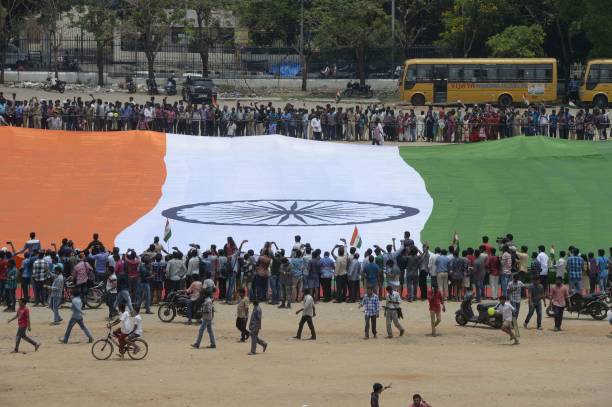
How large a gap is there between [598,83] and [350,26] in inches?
493

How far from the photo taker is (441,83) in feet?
202

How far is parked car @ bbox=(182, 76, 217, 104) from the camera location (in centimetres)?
6119

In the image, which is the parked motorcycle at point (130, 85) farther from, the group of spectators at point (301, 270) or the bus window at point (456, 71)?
the group of spectators at point (301, 270)

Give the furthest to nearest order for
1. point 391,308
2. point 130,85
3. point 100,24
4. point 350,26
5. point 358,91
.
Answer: point 350,26, point 358,91, point 100,24, point 130,85, point 391,308

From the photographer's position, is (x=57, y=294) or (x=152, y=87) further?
(x=152, y=87)

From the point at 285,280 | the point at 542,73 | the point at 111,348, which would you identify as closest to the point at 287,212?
the point at 285,280

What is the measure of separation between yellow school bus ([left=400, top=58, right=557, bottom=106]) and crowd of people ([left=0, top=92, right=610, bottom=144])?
1108 cm

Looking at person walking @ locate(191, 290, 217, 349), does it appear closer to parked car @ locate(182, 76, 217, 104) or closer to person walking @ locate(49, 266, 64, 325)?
person walking @ locate(49, 266, 64, 325)

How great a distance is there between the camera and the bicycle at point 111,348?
26859 millimetres

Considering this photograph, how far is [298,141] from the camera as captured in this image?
42844 millimetres

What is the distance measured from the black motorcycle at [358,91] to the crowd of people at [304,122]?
16584 mm

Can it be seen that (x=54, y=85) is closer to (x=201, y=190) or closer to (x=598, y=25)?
(x=598, y=25)

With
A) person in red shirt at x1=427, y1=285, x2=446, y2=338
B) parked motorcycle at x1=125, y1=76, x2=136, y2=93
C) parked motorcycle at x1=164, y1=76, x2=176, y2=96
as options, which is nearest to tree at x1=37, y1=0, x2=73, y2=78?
parked motorcycle at x1=125, y1=76, x2=136, y2=93

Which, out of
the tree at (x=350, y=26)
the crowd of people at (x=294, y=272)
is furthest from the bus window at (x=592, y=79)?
the crowd of people at (x=294, y=272)
